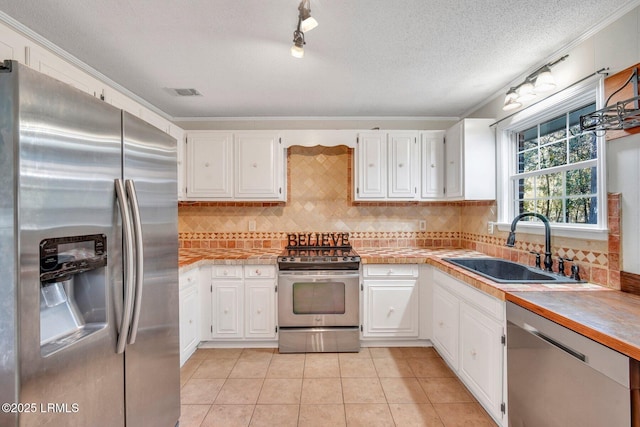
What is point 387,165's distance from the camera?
3014mm

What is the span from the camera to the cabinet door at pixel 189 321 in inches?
89.8

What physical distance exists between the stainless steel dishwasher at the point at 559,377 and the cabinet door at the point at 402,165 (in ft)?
5.46

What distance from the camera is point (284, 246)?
3.29 meters

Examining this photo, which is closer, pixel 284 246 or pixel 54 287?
pixel 54 287

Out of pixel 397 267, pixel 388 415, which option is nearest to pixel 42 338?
pixel 388 415

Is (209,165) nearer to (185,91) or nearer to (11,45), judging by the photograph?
(185,91)

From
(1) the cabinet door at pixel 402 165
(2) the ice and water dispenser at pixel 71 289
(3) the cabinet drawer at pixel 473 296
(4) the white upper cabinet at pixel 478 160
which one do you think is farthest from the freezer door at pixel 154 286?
(4) the white upper cabinet at pixel 478 160

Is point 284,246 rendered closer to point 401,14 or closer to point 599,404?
point 401,14

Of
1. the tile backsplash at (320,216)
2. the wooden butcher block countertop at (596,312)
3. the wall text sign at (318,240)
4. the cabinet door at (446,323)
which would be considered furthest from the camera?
the tile backsplash at (320,216)

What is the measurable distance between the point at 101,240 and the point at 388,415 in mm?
1902

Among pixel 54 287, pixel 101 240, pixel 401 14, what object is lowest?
pixel 54 287

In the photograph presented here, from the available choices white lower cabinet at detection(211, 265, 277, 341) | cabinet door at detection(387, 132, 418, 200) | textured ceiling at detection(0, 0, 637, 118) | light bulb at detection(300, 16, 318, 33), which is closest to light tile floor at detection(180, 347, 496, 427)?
white lower cabinet at detection(211, 265, 277, 341)

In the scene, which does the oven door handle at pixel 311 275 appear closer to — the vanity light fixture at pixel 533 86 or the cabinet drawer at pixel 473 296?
the cabinet drawer at pixel 473 296

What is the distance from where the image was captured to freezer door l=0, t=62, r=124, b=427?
0.75 m
